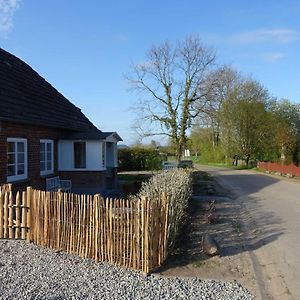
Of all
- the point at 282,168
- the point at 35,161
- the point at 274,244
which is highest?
the point at 35,161

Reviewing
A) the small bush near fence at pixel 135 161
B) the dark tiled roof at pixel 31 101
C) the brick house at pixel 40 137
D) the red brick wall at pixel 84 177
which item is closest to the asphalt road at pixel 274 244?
the red brick wall at pixel 84 177

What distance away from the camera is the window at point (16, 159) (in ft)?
43.4

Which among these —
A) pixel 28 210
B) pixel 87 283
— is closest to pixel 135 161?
pixel 28 210

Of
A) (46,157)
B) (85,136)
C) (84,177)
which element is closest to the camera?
(46,157)

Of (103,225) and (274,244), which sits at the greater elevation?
(103,225)

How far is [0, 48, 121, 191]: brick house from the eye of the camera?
13320mm

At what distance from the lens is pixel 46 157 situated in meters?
16.7

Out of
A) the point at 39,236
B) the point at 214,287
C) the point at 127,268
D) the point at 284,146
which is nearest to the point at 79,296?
the point at 127,268

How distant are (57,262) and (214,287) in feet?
9.43

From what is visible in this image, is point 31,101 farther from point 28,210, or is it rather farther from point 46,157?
point 28,210

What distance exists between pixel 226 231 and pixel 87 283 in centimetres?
540

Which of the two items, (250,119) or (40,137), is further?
(250,119)

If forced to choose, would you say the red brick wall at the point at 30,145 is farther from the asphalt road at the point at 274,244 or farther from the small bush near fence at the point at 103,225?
the asphalt road at the point at 274,244

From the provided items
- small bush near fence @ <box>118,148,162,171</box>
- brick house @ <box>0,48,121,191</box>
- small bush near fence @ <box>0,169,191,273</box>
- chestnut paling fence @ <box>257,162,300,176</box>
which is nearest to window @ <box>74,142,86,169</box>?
brick house @ <box>0,48,121,191</box>
